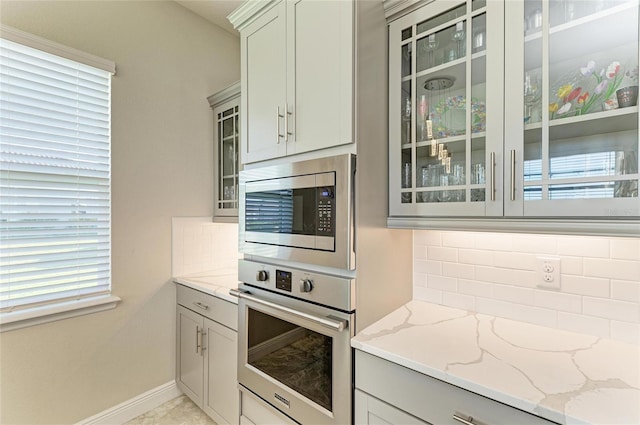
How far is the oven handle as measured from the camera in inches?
47.0

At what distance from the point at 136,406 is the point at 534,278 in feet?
8.11

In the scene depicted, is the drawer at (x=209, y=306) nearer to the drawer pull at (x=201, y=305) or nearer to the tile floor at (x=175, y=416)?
the drawer pull at (x=201, y=305)

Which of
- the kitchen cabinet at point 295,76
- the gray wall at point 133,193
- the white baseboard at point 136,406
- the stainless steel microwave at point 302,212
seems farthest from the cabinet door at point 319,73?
the white baseboard at point 136,406

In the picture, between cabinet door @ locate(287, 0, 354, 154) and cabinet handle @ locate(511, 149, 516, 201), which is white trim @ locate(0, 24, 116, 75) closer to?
cabinet door @ locate(287, 0, 354, 154)

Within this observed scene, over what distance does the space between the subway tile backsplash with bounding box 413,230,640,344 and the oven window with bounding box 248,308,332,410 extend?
64cm

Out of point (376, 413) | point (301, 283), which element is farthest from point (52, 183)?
point (376, 413)

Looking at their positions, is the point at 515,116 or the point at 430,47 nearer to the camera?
the point at 515,116

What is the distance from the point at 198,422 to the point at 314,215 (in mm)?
1677

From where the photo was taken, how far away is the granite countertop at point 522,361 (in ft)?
2.62

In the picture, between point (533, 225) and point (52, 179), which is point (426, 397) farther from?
point (52, 179)

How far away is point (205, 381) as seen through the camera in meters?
1.94

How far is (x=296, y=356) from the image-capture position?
1.42m

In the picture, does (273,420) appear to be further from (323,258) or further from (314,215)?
(314,215)

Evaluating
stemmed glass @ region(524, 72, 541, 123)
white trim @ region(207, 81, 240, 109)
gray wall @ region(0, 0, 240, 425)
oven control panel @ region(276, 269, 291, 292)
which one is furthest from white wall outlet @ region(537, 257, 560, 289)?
gray wall @ region(0, 0, 240, 425)
